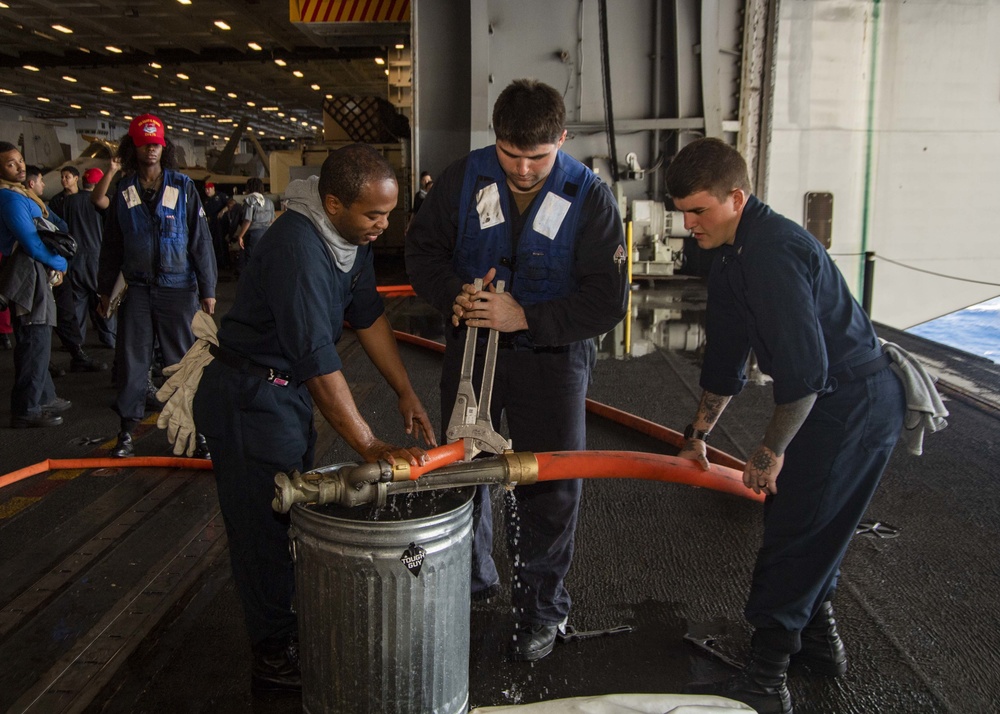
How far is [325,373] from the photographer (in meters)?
2.14

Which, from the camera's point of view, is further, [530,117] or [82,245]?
[82,245]

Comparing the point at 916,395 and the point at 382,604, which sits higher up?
the point at 916,395

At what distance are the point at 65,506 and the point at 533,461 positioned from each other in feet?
9.49

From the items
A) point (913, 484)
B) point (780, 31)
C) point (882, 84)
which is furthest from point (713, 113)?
point (913, 484)

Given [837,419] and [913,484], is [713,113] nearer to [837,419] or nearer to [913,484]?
[913,484]

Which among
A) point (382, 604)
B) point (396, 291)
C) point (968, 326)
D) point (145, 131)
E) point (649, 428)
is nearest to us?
point (382, 604)

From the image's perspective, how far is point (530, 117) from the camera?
2277 millimetres

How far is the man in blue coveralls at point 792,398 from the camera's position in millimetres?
2061

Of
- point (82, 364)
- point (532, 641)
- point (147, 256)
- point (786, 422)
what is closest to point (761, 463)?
point (786, 422)

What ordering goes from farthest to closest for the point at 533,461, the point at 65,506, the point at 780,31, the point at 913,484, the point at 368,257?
1. the point at 780,31
2. the point at 913,484
3. the point at 65,506
4. the point at 368,257
5. the point at 533,461

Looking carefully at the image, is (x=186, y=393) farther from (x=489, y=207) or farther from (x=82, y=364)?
(x=82, y=364)

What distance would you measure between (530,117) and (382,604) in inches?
57.8

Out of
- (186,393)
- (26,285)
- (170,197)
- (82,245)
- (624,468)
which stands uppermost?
(170,197)

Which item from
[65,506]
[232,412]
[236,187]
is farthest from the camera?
[236,187]
